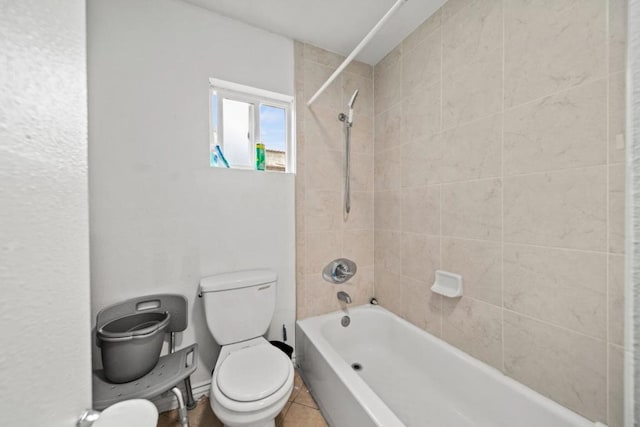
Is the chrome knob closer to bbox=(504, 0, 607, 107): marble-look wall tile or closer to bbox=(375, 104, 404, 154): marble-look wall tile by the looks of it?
bbox=(375, 104, 404, 154): marble-look wall tile

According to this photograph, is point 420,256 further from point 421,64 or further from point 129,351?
point 129,351

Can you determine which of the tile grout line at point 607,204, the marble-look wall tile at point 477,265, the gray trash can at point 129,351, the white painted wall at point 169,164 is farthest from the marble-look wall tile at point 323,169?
the tile grout line at point 607,204

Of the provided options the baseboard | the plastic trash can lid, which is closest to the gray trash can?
the plastic trash can lid

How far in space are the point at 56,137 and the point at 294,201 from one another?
1.40 m

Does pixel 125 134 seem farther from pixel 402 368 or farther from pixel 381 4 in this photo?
pixel 402 368

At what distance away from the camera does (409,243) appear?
166 centimetres

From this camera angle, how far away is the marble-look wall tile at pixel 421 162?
1.46m

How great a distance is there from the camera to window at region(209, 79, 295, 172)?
158 cm

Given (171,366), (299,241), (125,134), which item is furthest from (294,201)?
(171,366)

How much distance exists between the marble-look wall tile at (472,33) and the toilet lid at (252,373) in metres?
1.86

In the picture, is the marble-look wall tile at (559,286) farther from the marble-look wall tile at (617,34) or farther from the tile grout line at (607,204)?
the marble-look wall tile at (617,34)

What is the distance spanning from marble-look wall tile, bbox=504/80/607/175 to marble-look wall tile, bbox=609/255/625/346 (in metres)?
0.36

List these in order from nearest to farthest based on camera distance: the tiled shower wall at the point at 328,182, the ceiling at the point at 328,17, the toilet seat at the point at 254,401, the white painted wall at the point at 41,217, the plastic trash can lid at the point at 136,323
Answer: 1. the white painted wall at the point at 41,217
2. the toilet seat at the point at 254,401
3. the plastic trash can lid at the point at 136,323
4. the ceiling at the point at 328,17
5. the tiled shower wall at the point at 328,182

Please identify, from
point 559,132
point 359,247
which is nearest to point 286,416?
point 359,247
